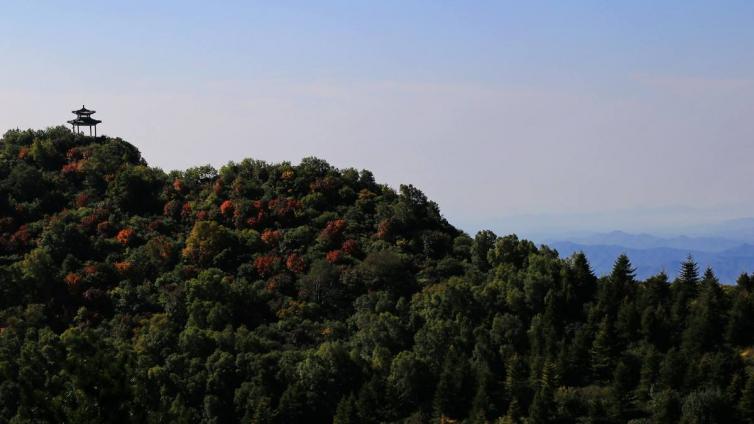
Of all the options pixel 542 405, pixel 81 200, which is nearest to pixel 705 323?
pixel 542 405

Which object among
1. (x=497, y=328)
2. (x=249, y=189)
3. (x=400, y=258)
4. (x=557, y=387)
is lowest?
(x=557, y=387)

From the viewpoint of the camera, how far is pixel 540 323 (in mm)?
60531

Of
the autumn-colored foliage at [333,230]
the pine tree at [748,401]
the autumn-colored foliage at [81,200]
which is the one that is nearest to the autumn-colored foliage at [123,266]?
the autumn-colored foliage at [81,200]

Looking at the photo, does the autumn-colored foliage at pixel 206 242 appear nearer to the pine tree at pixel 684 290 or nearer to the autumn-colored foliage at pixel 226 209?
the autumn-colored foliage at pixel 226 209

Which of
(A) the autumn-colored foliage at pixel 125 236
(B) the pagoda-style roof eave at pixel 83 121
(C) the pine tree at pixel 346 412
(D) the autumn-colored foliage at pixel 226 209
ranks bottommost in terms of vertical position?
(C) the pine tree at pixel 346 412

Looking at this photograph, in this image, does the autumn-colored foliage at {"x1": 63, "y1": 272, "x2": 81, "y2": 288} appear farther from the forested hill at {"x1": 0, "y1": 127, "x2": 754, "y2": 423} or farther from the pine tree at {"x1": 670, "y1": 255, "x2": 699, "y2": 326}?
the pine tree at {"x1": 670, "y1": 255, "x2": 699, "y2": 326}

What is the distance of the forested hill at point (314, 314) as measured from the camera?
51.7 meters

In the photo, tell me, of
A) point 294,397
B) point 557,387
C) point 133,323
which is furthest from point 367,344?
point 133,323

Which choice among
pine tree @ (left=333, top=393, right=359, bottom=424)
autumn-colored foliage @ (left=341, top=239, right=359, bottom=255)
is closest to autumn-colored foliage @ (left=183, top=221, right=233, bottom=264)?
autumn-colored foliage @ (left=341, top=239, right=359, bottom=255)

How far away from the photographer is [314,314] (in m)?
67.7

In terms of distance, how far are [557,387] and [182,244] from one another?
1426 inches

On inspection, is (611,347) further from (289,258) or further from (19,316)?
(19,316)

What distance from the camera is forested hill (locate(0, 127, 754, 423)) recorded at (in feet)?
170

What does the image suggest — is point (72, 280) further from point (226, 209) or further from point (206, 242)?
point (226, 209)
